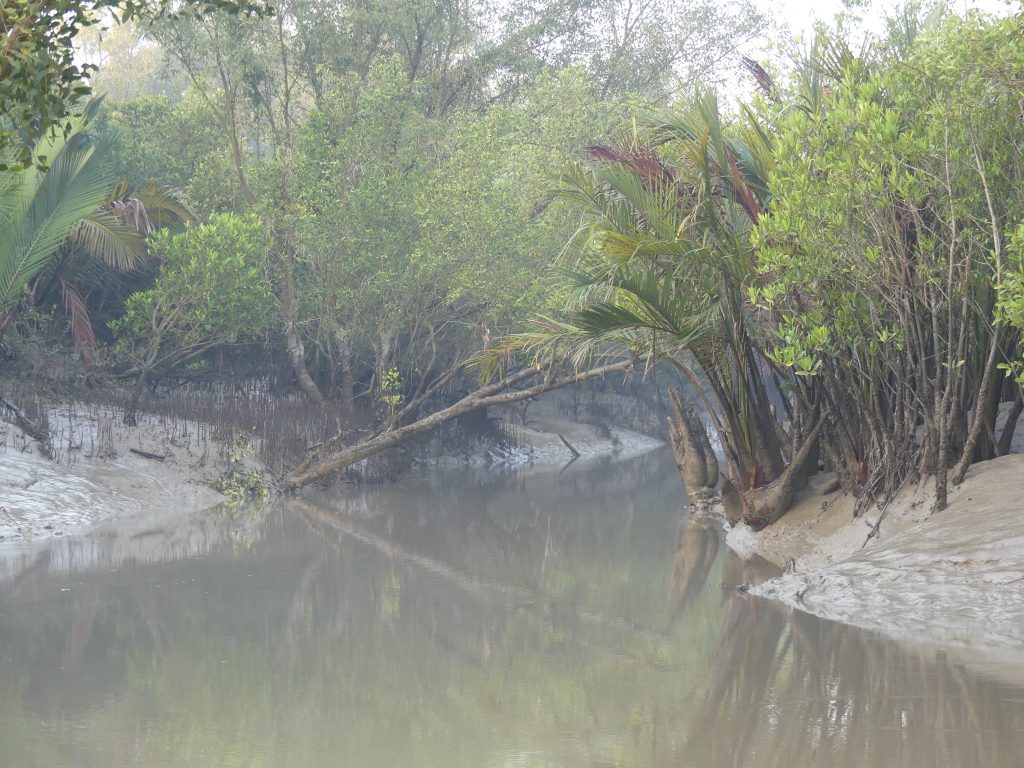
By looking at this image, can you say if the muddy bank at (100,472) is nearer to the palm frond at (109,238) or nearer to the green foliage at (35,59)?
the palm frond at (109,238)

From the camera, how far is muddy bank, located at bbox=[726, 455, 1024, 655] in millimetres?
7473

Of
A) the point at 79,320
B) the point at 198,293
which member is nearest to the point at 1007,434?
the point at 198,293

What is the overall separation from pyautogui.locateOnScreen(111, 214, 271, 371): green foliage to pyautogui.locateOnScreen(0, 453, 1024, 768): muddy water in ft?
14.7

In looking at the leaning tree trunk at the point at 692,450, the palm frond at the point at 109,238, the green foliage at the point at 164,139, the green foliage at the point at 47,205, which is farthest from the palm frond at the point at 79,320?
the leaning tree trunk at the point at 692,450

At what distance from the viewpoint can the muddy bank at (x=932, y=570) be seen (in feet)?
24.5

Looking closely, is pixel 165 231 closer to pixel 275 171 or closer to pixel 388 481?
pixel 275 171

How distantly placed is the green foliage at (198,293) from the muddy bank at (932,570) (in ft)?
31.0

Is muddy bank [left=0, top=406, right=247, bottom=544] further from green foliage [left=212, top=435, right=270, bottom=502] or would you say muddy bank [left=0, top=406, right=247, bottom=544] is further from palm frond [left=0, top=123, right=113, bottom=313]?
palm frond [left=0, top=123, right=113, bottom=313]

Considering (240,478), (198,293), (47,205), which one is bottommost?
(240,478)

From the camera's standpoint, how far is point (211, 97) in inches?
856

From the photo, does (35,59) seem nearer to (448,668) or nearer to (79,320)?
(448,668)

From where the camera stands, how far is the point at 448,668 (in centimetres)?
737

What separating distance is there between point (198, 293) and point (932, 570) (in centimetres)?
1132

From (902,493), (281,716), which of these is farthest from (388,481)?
(281,716)
